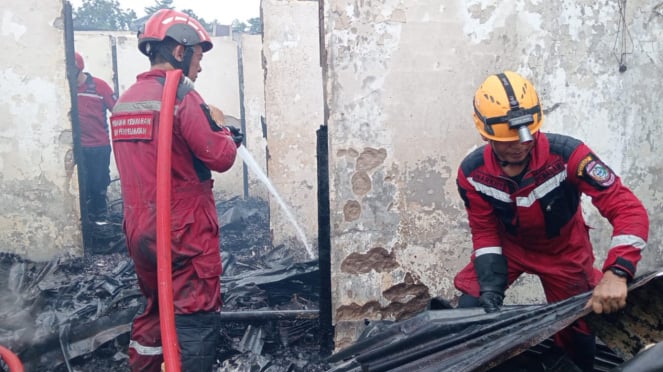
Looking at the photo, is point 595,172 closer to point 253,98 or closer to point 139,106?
point 139,106

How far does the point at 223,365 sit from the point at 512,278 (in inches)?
78.4

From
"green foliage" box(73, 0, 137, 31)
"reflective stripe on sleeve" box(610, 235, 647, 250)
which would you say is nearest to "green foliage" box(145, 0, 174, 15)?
"green foliage" box(73, 0, 137, 31)

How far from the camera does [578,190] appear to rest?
269cm

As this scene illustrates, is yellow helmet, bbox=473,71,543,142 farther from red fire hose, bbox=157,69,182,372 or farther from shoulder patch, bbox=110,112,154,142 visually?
shoulder patch, bbox=110,112,154,142

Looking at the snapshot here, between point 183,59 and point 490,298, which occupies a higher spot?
point 183,59

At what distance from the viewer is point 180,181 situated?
2.82 meters

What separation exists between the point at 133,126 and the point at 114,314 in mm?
1941

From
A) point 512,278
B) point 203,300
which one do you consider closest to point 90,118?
point 203,300

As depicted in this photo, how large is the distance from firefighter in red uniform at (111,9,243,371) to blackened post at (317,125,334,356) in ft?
2.72

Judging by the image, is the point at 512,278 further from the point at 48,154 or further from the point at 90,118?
the point at 90,118

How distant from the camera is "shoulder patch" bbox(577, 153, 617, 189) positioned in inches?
97.6

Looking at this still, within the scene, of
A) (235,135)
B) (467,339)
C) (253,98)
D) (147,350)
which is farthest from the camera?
(253,98)

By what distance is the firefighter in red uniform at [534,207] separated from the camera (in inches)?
96.8

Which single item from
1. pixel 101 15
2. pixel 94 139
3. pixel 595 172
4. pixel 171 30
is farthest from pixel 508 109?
pixel 101 15
